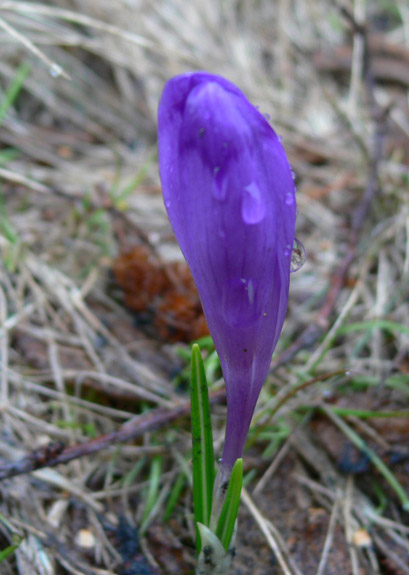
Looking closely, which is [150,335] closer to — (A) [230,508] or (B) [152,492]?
(B) [152,492]

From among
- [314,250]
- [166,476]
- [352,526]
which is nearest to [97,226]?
[314,250]

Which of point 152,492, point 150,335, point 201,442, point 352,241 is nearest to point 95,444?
point 152,492

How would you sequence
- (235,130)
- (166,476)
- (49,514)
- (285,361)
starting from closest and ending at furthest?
(235,130) → (49,514) → (166,476) → (285,361)

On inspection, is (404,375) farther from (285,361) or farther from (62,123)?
(62,123)

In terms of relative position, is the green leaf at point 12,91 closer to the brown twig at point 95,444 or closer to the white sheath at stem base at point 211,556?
the brown twig at point 95,444

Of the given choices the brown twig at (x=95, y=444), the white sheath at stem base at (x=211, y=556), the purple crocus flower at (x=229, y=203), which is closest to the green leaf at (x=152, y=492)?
the brown twig at (x=95, y=444)

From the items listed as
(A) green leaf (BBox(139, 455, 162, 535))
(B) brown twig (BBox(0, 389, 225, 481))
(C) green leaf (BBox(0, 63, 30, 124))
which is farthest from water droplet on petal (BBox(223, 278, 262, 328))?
(C) green leaf (BBox(0, 63, 30, 124))
